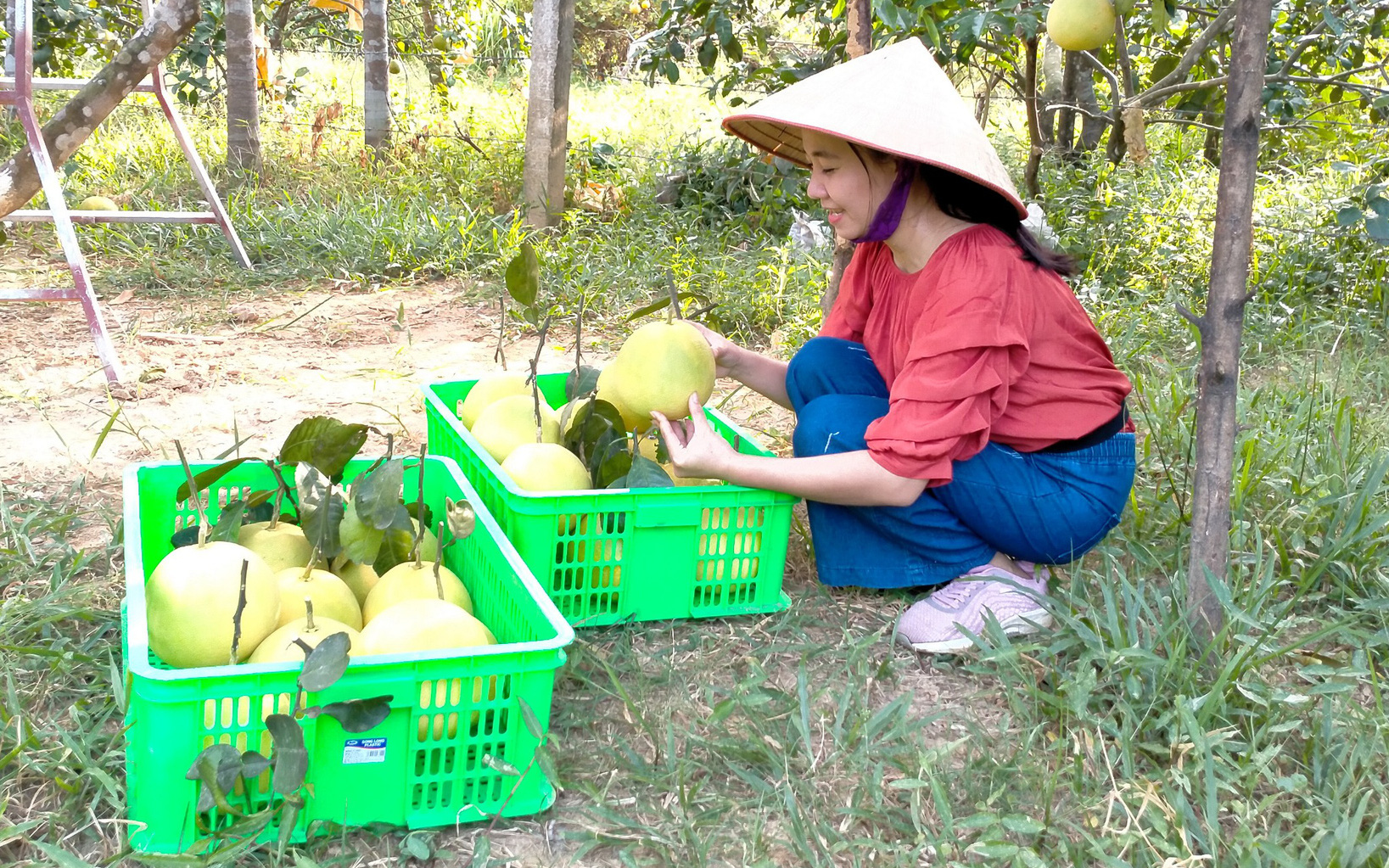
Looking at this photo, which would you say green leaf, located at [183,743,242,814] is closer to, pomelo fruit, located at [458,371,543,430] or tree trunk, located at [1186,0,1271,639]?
pomelo fruit, located at [458,371,543,430]

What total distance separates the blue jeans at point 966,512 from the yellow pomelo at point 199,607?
0.98 m

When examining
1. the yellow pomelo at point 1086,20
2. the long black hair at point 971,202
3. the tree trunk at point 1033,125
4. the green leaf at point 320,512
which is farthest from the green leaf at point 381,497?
the tree trunk at point 1033,125

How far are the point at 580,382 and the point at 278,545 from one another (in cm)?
71

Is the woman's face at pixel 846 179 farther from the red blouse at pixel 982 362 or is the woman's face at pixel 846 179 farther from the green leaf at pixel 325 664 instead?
the green leaf at pixel 325 664

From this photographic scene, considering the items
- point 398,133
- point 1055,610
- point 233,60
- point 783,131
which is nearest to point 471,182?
point 398,133

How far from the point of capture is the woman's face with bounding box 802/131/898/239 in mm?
1901

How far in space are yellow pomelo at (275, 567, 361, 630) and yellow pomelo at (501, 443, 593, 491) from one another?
354mm

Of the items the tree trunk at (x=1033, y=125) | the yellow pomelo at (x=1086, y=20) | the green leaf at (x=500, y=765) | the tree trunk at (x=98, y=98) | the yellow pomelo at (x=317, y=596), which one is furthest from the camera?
the tree trunk at (x=1033, y=125)

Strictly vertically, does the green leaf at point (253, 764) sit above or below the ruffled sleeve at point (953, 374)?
below

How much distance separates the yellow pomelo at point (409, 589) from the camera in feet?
5.42

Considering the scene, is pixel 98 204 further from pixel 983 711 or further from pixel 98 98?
pixel 983 711

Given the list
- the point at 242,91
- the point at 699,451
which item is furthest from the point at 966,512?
the point at 242,91

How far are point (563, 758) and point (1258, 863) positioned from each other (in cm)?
86

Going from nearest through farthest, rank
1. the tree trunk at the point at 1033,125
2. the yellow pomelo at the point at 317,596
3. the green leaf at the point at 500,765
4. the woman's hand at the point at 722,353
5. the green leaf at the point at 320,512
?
1. the green leaf at the point at 500,765
2. the yellow pomelo at the point at 317,596
3. the green leaf at the point at 320,512
4. the woman's hand at the point at 722,353
5. the tree trunk at the point at 1033,125
